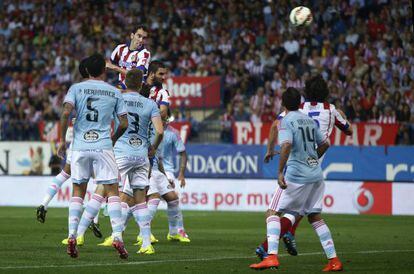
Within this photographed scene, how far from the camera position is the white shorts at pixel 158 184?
57.3 ft

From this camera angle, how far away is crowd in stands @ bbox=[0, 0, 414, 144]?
31.7m

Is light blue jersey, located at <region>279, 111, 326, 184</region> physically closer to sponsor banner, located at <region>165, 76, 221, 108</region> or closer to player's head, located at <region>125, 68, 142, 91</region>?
player's head, located at <region>125, 68, 142, 91</region>

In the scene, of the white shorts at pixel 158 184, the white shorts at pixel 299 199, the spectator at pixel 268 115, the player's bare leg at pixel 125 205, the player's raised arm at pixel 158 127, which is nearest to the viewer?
the white shorts at pixel 299 199

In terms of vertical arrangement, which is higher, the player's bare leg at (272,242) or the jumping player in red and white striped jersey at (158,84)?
the jumping player in red and white striped jersey at (158,84)

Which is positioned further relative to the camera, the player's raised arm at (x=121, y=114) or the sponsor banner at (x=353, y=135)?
the sponsor banner at (x=353, y=135)

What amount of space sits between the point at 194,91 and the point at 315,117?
1803 centimetres

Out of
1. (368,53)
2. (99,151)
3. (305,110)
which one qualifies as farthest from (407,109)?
(99,151)

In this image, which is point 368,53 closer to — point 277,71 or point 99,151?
point 277,71

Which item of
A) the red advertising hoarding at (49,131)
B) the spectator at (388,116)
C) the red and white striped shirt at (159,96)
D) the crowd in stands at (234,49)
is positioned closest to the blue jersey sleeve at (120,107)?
the red and white striped shirt at (159,96)

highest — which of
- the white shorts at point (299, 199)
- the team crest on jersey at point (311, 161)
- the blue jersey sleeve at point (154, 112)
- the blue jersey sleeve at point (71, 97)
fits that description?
the blue jersey sleeve at point (71, 97)

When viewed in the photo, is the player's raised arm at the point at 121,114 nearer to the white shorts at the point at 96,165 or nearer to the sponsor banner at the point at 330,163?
the white shorts at the point at 96,165

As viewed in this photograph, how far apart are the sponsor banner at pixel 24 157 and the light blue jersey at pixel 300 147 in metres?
20.5

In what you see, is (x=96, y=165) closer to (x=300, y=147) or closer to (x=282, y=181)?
(x=282, y=181)

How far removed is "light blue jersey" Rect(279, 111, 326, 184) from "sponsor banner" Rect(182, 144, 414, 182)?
53.9ft
